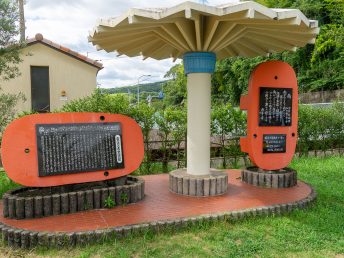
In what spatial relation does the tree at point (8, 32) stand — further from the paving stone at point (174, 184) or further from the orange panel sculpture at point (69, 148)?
the paving stone at point (174, 184)

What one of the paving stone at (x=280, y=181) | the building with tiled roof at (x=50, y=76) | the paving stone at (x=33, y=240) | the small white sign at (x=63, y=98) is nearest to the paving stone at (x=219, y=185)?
the paving stone at (x=280, y=181)

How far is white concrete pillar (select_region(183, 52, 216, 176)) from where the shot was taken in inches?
261

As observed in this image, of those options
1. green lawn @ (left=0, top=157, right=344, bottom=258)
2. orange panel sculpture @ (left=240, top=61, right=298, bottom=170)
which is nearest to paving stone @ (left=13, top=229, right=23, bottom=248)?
green lawn @ (left=0, top=157, right=344, bottom=258)

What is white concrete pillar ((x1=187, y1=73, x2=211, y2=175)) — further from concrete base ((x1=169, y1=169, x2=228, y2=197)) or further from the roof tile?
the roof tile

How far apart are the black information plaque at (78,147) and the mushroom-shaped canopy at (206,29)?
1.65 m

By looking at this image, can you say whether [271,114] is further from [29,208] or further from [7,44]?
[7,44]

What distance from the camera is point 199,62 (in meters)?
6.59

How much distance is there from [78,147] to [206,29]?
3.02 m

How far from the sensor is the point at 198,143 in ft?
22.2

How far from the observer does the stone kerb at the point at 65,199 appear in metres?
5.15

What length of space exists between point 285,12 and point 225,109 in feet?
16.7

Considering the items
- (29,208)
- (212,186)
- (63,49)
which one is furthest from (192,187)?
(63,49)

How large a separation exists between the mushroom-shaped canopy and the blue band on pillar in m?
0.09

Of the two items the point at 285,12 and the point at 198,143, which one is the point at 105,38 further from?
the point at 285,12
